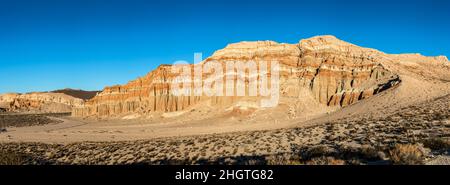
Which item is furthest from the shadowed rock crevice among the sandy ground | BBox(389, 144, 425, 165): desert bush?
BBox(389, 144, 425, 165): desert bush

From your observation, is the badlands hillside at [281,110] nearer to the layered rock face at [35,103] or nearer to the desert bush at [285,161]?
the desert bush at [285,161]

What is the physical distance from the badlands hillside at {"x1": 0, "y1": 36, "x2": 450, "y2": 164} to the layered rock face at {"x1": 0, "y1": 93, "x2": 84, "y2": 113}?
102292 millimetres

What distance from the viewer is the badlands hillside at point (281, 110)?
19.7 m

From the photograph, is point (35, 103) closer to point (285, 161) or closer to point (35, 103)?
point (35, 103)

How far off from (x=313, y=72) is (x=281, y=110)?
1165cm

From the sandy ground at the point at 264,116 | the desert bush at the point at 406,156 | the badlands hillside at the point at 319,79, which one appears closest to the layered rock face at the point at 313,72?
the badlands hillside at the point at 319,79

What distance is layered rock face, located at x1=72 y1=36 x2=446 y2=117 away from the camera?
49.4m

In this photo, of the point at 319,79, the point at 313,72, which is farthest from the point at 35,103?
the point at 319,79

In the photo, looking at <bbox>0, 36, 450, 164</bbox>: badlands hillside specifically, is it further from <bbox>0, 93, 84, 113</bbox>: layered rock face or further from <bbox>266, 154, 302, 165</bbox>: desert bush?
<bbox>0, 93, 84, 113</bbox>: layered rock face

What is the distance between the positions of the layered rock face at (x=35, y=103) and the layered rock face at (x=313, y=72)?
10949 cm

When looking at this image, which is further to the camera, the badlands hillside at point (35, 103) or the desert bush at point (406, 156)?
the badlands hillside at point (35, 103)

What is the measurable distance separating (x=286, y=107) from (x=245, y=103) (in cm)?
759

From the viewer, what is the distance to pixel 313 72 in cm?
5603
